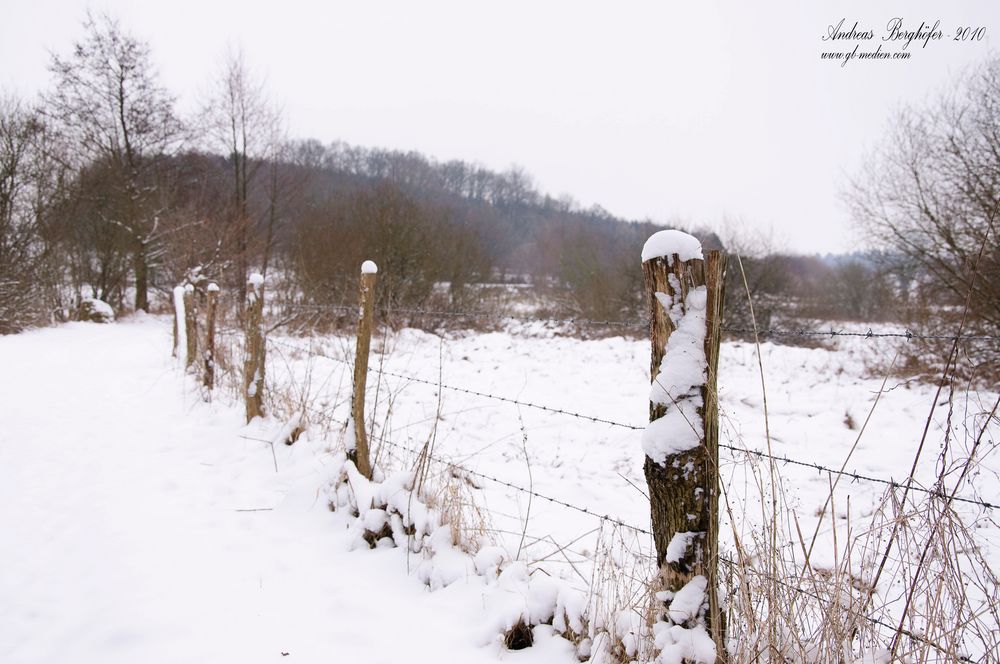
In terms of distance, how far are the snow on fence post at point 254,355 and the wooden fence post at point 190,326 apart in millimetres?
3067

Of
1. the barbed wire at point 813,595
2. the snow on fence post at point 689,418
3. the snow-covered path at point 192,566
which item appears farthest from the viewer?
the snow-covered path at point 192,566

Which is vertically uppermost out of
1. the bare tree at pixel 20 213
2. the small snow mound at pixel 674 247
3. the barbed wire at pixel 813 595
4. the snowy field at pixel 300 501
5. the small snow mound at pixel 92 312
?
the bare tree at pixel 20 213

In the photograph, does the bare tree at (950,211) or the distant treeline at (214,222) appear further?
the distant treeline at (214,222)

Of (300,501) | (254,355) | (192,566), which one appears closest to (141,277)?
(254,355)

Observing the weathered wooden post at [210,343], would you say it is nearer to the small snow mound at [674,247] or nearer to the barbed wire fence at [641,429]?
the barbed wire fence at [641,429]

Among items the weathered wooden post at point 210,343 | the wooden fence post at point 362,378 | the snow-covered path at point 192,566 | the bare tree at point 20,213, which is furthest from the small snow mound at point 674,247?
the bare tree at point 20,213

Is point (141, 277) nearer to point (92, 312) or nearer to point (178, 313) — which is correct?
point (92, 312)

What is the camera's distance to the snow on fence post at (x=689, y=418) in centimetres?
187

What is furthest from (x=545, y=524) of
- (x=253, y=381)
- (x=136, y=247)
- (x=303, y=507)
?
(x=136, y=247)

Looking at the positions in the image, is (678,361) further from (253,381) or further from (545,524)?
(253,381)

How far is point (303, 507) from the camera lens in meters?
3.37

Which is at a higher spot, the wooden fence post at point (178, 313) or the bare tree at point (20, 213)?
the bare tree at point (20, 213)

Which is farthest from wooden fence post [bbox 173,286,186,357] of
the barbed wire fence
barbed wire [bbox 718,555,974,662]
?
barbed wire [bbox 718,555,974,662]

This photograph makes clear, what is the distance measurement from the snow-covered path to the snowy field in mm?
12
